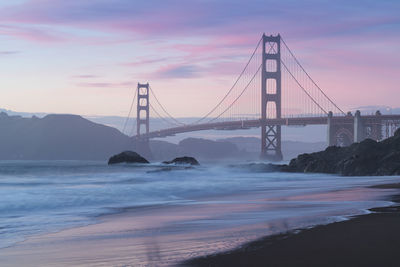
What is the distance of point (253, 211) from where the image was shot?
9320 mm

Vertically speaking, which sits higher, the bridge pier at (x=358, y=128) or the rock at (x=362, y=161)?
the bridge pier at (x=358, y=128)

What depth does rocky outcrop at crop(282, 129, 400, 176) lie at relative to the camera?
24.8 m

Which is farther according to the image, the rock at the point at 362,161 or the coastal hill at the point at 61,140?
the coastal hill at the point at 61,140

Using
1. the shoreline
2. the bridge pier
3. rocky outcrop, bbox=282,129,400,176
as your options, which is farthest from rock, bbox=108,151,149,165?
the shoreline

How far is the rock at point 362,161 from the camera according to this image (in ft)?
81.2

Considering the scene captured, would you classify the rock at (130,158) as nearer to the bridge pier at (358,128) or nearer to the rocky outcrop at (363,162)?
the bridge pier at (358,128)

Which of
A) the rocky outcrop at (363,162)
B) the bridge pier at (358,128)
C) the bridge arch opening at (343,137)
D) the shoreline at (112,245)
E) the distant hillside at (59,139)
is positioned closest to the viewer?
the shoreline at (112,245)

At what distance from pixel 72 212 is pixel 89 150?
125 meters

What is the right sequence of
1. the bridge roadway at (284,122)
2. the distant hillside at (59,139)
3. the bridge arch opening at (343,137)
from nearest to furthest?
the bridge roadway at (284,122), the bridge arch opening at (343,137), the distant hillside at (59,139)

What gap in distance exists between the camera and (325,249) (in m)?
5.22

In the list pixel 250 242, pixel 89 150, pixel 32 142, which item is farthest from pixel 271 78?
pixel 32 142

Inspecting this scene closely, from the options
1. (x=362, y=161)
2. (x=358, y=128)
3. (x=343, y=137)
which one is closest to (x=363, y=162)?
(x=362, y=161)

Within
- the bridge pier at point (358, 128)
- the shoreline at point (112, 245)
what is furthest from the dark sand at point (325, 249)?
the bridge pier at point (358, 128)

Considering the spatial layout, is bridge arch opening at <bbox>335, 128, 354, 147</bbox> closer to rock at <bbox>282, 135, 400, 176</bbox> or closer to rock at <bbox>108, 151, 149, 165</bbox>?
rock at <bbox>108, 151, 149, 165</bbox>
